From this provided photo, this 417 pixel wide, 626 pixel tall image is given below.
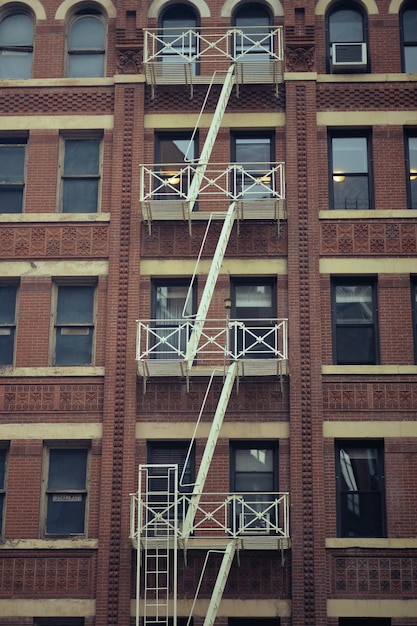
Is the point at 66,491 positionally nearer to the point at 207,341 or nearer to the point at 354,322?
the point at 207,341

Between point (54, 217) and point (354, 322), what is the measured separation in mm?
7193

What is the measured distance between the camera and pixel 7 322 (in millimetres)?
24734

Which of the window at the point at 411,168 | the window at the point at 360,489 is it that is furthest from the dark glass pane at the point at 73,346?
the window at the point at 411,168

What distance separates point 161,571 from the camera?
22.1 metres

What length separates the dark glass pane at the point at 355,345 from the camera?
24.0m

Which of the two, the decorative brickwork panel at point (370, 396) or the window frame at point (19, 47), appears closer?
the decorative brickwork panel at point (370, 396)

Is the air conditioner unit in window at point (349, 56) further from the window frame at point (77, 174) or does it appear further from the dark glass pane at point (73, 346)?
the dark glass pane at point (73, 346)

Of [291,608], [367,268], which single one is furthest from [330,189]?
[291,608]

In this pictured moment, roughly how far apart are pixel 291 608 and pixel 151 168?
10244mm

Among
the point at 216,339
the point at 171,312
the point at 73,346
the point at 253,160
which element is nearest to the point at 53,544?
the point at 73,346

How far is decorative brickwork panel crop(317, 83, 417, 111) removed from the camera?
25.6 m

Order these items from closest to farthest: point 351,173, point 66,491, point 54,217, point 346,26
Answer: point 66,491
point 54,217
point 351,173
point 346,26

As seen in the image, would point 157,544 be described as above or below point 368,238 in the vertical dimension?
below

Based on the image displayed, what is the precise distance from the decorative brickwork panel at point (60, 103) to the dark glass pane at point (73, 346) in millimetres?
5296
